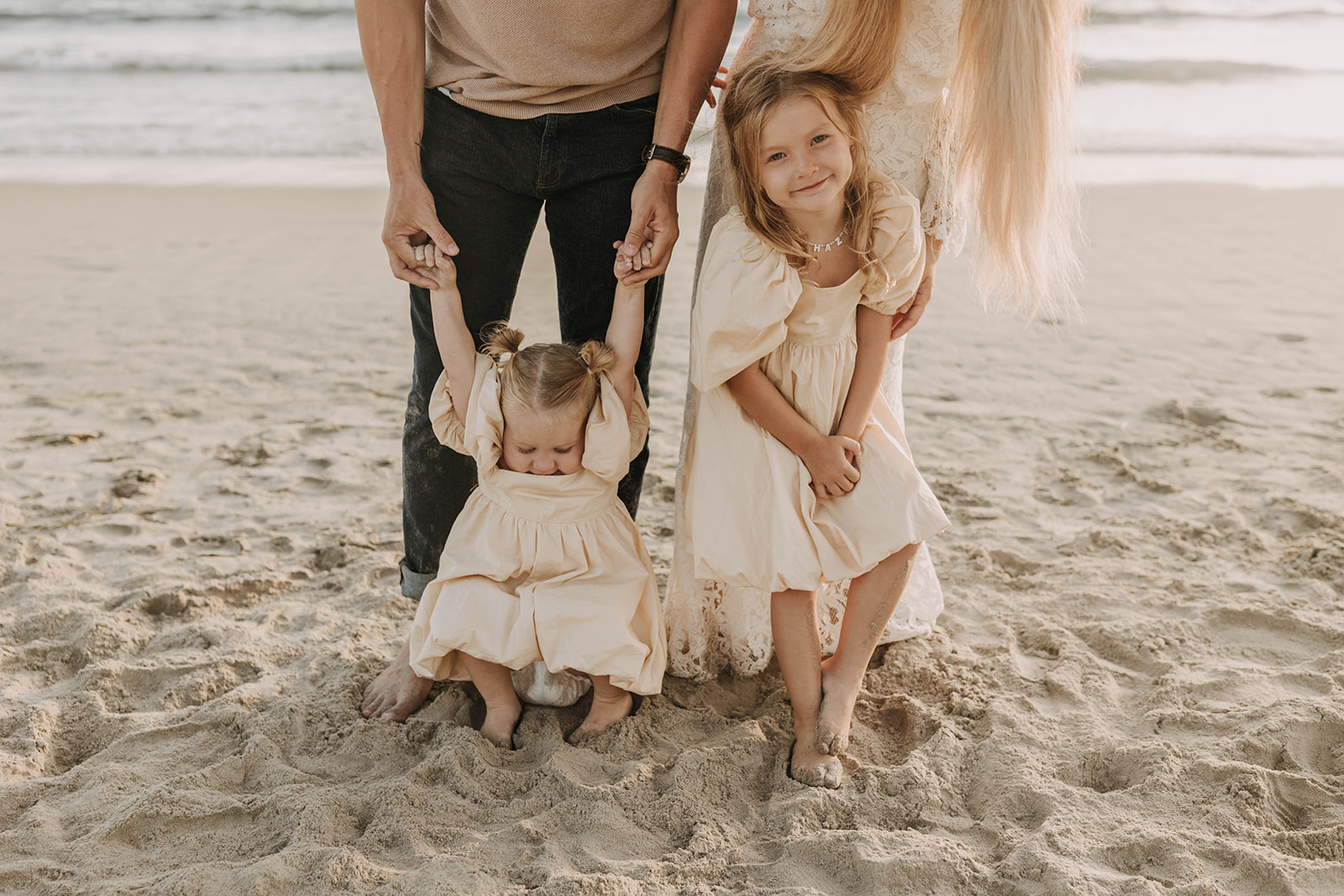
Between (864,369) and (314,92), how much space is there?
9.81 metres

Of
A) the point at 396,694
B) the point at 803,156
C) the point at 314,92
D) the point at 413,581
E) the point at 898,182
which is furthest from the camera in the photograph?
the point at 314,92

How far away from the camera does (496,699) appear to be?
2.30 meters

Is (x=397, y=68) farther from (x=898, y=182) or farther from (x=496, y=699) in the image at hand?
(x=496, y=699)

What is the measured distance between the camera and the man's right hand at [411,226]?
2158 millimetres

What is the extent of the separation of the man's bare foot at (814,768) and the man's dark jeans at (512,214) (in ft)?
3.03

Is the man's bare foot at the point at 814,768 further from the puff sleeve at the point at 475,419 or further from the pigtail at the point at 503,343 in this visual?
the pigtail at the point at 503,343

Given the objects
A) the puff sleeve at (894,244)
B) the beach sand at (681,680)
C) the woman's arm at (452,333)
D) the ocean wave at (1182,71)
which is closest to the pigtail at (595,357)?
the woman's arm at (452,333)

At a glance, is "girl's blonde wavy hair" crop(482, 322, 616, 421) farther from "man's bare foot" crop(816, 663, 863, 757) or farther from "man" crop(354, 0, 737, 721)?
"man's bare foot" crop(816, 663, 863, 757)

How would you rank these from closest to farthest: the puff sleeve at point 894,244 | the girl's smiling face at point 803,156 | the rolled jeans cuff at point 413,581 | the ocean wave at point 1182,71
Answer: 1. the girl's smiling face at point 803,156
2. the puff sleeve at point 894,244
3. the rolled jeans cuff at point 413,581
4. the ocean wave at point 1182,71

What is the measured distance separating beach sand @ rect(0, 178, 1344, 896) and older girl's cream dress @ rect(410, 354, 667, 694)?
8.6 inches

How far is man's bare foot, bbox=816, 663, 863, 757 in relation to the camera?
2162mm

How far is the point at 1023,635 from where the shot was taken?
2.68 metres

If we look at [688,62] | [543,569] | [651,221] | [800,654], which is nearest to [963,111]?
[688,62]

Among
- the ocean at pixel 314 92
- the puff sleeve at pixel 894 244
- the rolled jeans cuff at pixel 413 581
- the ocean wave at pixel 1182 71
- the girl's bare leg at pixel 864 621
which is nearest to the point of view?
the puff sleeve at pixel 894 244
